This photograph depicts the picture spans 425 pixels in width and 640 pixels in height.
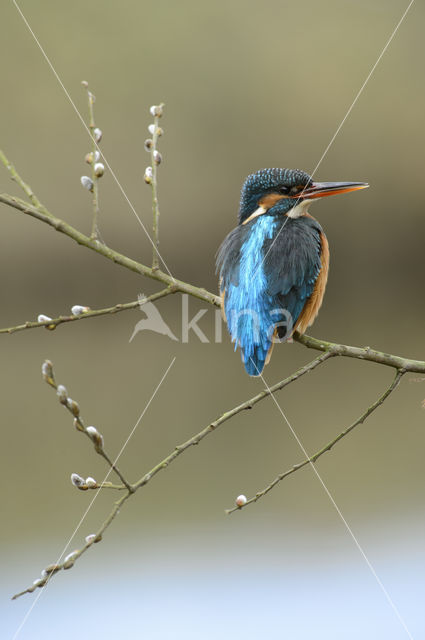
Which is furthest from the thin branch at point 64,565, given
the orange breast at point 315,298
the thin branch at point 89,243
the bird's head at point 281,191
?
the bird's head at point 281,191

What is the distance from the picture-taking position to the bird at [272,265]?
1725 mm

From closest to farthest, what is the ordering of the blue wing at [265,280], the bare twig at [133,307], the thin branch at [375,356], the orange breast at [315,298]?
the bare twig at [133,307], the thin branch at [375,356], the blue wing at [265,280], the orange breast at [315,298]

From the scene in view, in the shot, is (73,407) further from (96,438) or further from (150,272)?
(150,272)

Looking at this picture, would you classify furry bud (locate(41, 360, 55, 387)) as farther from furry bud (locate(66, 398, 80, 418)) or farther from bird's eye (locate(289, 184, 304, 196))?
bird's eye (locate(289, 184, 304, 196))

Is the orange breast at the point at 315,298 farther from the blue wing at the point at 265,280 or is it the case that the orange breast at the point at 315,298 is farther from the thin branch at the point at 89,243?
the thin branch at the point at 89,243

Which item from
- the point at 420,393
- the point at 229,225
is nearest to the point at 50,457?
the point at 420,393

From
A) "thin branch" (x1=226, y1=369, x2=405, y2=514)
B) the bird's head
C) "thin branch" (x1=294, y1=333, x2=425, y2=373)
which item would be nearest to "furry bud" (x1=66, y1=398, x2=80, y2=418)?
"thin branch" (x1=226, y1=369, x2=405, y2=514)

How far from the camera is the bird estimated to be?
67.9 inches

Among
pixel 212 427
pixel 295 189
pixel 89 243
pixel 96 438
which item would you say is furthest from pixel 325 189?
pixel 96 438

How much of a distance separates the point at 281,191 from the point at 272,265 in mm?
255

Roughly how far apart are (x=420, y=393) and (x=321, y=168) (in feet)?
9.74

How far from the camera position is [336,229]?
287 inches

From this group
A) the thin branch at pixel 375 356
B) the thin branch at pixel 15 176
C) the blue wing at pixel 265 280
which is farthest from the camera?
the blue wing at pixel 265 280

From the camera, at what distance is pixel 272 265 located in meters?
1.75
